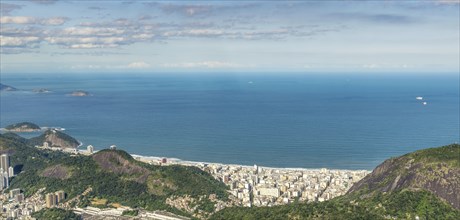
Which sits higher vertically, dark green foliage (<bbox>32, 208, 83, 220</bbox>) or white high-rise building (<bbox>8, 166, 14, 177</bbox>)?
white high-rise building (<bbox>8, 166, 14, 177</bbox>)

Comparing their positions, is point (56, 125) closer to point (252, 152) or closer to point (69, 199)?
point (252, 152)

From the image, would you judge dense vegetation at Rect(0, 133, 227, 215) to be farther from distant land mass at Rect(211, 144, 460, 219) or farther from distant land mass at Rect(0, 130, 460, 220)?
distant land mass at Rect(211, 144, 460, 219)

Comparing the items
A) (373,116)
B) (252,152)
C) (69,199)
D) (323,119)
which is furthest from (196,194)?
(373,116)

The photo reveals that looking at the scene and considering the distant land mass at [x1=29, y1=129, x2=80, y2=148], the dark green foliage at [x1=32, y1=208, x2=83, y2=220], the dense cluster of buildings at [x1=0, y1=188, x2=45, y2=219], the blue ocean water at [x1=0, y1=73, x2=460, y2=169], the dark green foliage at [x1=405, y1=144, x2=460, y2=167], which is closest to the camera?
the dark green foliage at [x1=405, y1=144, x2=460, y2=167]

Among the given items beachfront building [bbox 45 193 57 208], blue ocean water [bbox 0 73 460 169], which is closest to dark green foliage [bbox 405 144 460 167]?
blue ocean water [bbox 0 73 460 169]

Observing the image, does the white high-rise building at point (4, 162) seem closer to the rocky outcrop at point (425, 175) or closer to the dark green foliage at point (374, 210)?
the dark green foliage at point (374, 210)

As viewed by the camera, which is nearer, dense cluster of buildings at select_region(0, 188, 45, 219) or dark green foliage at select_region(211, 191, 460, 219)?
dark green foliage at select_region(211, 191, 460, 219)

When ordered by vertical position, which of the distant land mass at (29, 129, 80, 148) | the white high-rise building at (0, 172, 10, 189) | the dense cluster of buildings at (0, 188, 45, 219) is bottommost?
the dense cluster of buildings at (0, 188, 45, 219)
